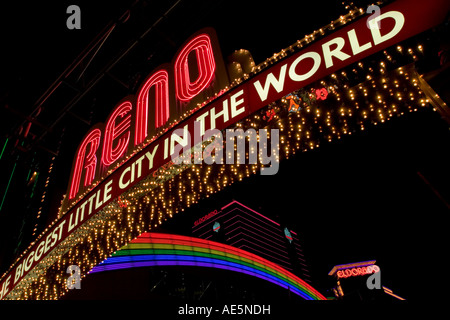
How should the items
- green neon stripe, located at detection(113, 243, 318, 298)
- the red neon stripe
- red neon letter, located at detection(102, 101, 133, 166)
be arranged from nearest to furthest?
red neon letter, located at detection(102, 101, 133, 166), green neon stripe, located at detection(113, 243, 318, 298), the red neon stripe

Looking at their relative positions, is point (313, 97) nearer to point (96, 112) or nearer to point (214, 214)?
point (96, 112)

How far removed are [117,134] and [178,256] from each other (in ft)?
17.1

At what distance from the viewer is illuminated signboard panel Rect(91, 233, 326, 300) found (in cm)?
875

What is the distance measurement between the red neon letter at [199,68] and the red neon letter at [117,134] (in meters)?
1.36

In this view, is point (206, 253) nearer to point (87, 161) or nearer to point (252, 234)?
point (87, 161)

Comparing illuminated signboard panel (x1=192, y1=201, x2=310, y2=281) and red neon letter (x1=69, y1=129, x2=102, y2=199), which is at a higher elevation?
illuminated signboard panel (x1=192, y1=201, x2=310, y2=281)

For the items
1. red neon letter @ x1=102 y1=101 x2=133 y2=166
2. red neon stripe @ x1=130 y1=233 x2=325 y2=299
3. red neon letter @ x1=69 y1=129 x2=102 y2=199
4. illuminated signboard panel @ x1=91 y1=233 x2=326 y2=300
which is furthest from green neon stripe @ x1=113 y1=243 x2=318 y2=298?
red neon letter @ x1=102 y1=101 x2=133 y2=166

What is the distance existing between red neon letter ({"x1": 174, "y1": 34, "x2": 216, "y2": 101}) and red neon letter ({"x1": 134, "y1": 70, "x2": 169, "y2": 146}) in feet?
1.04

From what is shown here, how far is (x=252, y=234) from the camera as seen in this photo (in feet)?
133

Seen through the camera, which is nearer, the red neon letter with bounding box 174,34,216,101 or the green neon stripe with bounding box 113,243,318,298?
the red neon letter with bounding box 174,34,216,101

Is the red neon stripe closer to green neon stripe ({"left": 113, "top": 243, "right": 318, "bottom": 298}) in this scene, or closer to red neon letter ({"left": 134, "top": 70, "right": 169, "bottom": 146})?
green neon stripe ({"left": 113, "top": 243, "right": 318, "bottom": 298})

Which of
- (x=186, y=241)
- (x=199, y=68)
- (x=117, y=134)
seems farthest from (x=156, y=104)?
(x=186, y=241)

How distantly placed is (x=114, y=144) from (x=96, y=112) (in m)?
4.57

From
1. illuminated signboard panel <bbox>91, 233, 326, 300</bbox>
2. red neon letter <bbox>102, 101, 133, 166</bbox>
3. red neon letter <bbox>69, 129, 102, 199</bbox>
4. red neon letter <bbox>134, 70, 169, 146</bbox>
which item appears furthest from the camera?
illuminated signboard panel <bbox>91, 233, 326, 300</bbox>
